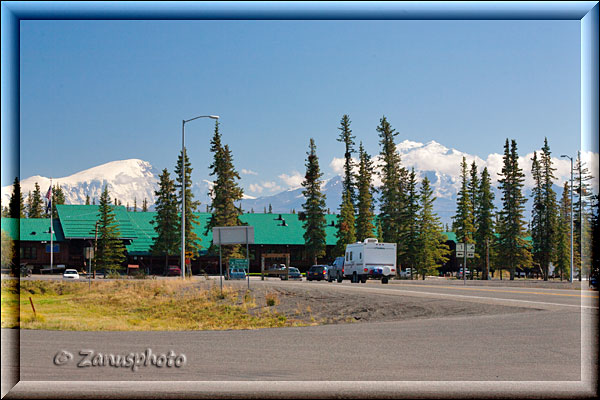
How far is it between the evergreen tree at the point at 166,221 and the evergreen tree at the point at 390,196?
27808 mm

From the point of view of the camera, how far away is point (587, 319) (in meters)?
16.9

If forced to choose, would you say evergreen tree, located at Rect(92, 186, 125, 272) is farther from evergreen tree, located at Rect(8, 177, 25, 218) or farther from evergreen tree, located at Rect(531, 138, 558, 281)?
evergreen tree, located at Rect(8, 177, 25, 218)

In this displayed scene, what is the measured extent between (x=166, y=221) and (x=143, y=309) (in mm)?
50909

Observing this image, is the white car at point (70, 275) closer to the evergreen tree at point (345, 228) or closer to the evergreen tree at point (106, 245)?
the evergreen tree at point (106, 245)

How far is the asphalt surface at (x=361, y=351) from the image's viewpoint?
34.1 feet

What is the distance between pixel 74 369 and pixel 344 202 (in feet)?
257

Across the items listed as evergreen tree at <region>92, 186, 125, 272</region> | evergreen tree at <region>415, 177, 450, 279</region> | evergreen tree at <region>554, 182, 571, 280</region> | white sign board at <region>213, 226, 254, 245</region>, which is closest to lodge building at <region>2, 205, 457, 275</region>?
evergreen tree at <region>92, 186, 125, 272</region>

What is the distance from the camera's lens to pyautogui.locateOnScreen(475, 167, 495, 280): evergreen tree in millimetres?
85875

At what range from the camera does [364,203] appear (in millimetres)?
86750

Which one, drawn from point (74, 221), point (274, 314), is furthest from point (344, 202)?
point (274, 314)

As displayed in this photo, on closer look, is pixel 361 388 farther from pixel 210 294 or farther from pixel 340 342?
pixel 210 294

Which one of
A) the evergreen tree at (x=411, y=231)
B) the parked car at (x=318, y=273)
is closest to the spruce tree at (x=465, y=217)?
the evergreen tree at (x=411, y=231)

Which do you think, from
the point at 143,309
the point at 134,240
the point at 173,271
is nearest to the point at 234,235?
the point at 143,309

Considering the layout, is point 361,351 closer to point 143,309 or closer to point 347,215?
point 143,309
